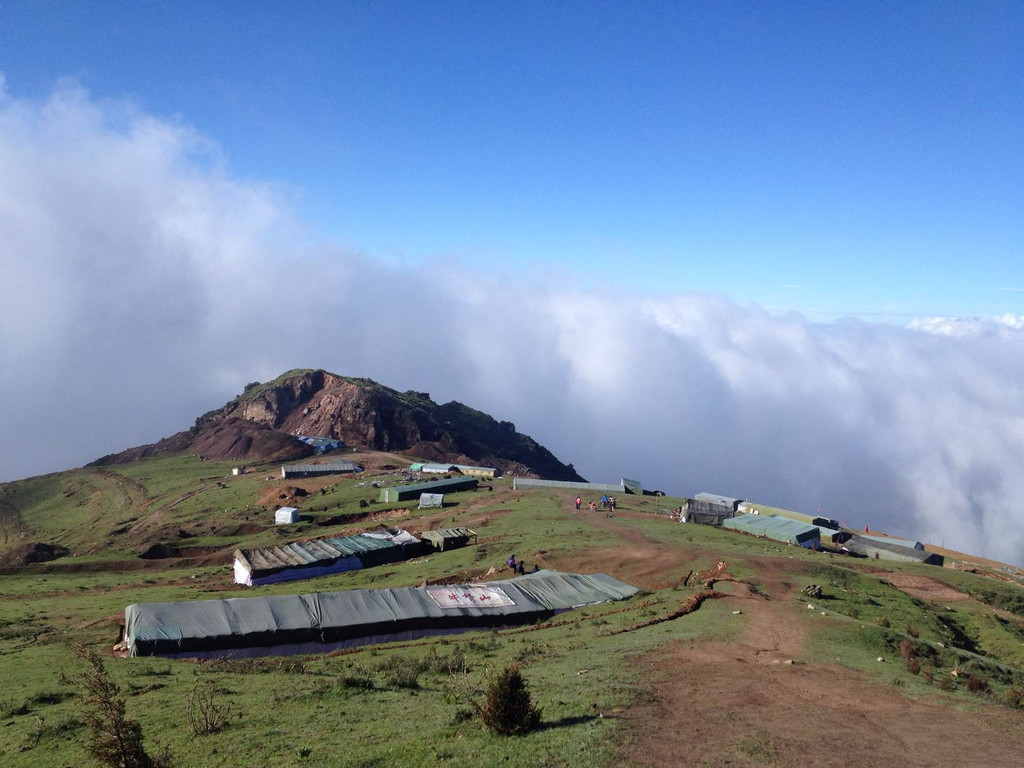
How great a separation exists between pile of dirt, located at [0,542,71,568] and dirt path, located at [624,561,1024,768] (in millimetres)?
69851

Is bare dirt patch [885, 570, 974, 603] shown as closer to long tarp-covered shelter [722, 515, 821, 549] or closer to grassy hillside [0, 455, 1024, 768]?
grassy hillside [0, 455, 1024, 768]

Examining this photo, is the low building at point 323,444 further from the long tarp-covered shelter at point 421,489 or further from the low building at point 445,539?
the low building at point 445,539

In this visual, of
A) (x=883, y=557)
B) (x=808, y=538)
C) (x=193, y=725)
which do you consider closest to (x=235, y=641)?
(x=193, y=725)

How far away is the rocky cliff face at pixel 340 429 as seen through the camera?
128 meters

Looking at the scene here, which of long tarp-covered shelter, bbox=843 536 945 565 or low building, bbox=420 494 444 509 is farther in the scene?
low building, bbox=420 494 444 509

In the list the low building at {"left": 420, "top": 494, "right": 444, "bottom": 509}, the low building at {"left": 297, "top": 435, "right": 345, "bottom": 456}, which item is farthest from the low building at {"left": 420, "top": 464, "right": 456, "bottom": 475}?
the low building at {"left": 297, "top": 435, "right": 345, "bottom": 456}

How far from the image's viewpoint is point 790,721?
1691 cm

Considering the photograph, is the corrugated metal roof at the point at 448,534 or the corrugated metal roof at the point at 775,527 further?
the corrugated metal roof at the point at 775,527

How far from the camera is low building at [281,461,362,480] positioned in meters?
98.7

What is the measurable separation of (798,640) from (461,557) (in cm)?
2774

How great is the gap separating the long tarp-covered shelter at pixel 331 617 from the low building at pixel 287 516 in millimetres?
41118

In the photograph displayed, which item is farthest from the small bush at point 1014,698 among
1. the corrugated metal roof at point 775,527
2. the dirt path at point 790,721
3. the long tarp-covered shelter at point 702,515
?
the long tarp-covered shelter at point 702,515

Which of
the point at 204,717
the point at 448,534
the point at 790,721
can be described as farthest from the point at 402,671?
the point at 448,534

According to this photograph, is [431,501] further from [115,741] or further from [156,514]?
[115,741]
